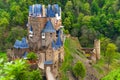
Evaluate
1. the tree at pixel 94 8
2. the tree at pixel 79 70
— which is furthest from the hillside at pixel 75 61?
the tree at pixel 94 8

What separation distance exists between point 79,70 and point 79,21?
27.4 meters

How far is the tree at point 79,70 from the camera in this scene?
35272 mm

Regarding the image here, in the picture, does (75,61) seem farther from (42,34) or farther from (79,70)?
(42,34)

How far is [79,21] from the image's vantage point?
62.2m

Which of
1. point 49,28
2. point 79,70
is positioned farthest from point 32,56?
point 79,70

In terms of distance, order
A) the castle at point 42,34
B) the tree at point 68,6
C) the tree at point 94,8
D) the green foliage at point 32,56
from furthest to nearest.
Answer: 1. the tree at point 94,8
2. the tree at point 68,6
3. the castle at point 42,34
4. the green foliage at point 32,56

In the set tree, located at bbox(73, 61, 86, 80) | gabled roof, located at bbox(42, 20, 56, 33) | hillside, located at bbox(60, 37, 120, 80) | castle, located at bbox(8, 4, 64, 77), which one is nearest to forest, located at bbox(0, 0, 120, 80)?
hillside, located at bbox(60, 37, 120, 80)

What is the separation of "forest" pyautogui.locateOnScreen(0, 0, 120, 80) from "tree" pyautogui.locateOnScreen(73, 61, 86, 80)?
14868mm

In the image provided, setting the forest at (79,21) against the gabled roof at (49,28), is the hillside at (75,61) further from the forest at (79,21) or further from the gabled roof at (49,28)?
the forest at (79,21)

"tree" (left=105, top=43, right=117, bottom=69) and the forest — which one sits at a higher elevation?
the forest

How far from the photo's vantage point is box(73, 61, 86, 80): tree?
35272mm

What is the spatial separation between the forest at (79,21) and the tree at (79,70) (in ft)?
48.8

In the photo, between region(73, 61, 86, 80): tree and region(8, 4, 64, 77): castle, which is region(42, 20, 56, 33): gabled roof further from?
region(73, 61, 86, 80): tree

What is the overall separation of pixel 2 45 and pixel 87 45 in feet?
43.5
